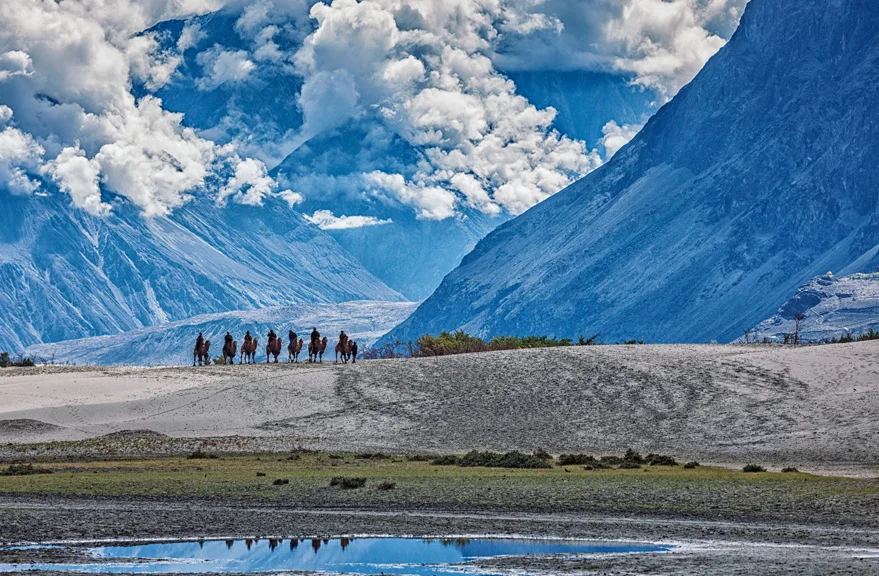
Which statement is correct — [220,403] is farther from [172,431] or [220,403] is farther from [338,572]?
[338,572]

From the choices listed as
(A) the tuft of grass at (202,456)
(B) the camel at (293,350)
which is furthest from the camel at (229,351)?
(A) the tuft of grass at (202,456)

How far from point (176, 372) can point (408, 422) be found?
65.2 feet

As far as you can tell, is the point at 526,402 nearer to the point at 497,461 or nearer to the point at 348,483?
the point at 497,461

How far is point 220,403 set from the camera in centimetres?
6569

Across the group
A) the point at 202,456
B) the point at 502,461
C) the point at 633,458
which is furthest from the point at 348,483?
the point at 202,456

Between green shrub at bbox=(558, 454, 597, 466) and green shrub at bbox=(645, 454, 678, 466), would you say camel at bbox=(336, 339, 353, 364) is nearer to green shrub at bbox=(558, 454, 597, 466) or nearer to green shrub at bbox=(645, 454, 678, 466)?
green shrub at bbox=(558, 454, 597, 466)

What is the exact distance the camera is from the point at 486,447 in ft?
182

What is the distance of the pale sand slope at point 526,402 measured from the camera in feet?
180

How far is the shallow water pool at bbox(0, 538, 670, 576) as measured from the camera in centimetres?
2692

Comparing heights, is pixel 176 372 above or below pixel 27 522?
above

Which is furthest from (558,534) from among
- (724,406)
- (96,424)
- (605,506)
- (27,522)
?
(96,424)

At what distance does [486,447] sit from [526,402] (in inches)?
303

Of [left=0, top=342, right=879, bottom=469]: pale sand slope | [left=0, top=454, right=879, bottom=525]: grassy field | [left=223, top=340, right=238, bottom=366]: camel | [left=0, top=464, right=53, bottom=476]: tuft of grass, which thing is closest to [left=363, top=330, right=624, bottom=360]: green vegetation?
[left=223, top=340, right=238, bottom=366]: camel

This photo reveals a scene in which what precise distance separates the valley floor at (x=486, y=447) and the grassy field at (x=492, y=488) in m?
0.12
